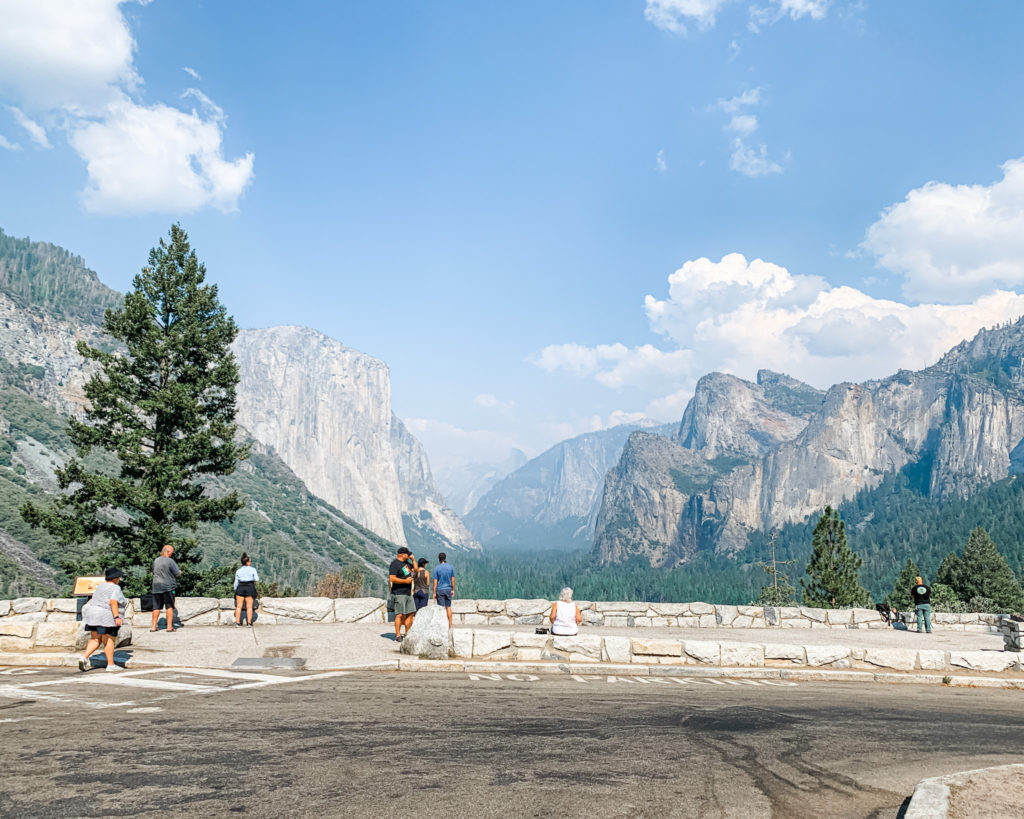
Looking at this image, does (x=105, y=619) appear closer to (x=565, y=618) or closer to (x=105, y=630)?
(x=105, y=630)

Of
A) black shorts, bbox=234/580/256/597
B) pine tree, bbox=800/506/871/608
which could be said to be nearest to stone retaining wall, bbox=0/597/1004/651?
black shorts, bbox=234/580/256/597

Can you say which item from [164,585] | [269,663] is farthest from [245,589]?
[269,663]

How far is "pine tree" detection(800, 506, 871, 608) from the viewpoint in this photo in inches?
1863

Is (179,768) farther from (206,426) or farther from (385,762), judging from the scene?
(206,426)

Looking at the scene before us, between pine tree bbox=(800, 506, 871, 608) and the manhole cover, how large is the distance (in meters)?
42.6

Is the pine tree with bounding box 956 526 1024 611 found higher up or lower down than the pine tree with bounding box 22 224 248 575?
lower down

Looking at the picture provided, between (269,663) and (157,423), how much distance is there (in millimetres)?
18159

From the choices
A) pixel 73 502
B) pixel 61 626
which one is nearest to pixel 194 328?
pixel 73 502

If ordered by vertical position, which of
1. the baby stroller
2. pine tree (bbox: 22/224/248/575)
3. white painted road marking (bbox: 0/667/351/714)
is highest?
pine tree (bbox: 22/224/248/575)

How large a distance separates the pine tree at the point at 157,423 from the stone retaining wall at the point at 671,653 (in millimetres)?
16853

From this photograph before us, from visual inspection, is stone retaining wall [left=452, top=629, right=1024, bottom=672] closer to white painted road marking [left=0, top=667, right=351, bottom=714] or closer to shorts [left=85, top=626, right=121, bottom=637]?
white painted road marking [left=0, top=667, right=351, bottom=714]

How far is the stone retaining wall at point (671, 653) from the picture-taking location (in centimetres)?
1363

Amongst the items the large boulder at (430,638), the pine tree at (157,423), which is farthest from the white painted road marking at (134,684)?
the pine tree at (157,423)

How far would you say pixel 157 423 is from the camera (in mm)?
27625
